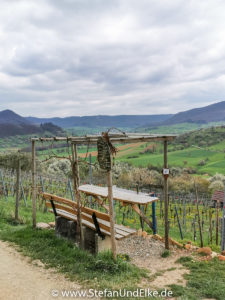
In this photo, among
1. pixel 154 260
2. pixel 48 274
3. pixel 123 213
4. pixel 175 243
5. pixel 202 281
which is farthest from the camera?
pixel 123 213

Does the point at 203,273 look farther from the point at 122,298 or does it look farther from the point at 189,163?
the point at 189,163

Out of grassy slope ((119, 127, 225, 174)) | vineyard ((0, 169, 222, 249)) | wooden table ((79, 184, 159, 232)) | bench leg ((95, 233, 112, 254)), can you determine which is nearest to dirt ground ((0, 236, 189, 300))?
bench leg ((95, 233, 112, 254))

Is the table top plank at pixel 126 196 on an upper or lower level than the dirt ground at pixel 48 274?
upper

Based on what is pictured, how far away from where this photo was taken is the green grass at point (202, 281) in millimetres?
4199

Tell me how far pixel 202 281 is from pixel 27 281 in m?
3.17

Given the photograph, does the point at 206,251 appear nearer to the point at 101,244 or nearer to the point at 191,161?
the point at 101,244

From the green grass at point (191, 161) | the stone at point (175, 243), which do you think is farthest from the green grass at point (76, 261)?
the green grass at point (191, 161)

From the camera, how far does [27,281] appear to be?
457 centimetres

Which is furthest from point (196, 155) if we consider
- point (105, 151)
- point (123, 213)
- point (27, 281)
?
point (27, 281)

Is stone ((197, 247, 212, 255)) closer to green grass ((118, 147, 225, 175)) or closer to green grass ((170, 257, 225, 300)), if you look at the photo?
green grass ((170, 257, 225, 300))

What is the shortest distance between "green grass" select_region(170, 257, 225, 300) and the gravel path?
1.82 metres

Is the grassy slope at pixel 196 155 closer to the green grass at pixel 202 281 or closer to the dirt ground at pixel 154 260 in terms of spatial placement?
the dirt ground at pixel 154 260

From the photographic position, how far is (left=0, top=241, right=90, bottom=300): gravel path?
412 cm

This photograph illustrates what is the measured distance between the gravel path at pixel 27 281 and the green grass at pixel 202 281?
182cm
